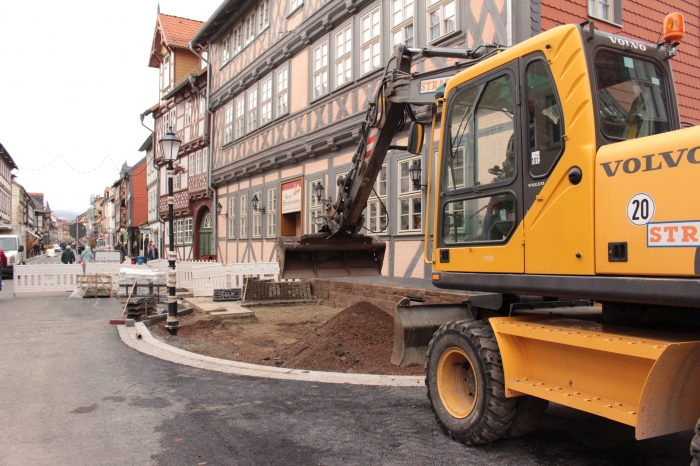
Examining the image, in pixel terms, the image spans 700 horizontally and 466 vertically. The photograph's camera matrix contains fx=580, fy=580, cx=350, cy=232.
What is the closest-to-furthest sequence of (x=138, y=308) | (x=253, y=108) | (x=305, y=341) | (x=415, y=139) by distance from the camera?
(x=415, y=139) → (x=305, y=341) → (x=138, y=308) → (x=253, y=108)

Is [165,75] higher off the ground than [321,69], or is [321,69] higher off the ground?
[165,75]

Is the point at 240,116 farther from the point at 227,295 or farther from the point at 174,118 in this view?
the point at 174,118

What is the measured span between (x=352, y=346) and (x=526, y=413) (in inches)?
151

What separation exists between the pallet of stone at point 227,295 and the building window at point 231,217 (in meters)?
8.00

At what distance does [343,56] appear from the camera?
1482 cm

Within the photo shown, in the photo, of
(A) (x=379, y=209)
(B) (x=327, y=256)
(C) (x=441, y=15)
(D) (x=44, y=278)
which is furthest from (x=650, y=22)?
(D) (x=44, y=278)

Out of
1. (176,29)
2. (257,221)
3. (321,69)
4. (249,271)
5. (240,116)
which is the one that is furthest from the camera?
(176,29)

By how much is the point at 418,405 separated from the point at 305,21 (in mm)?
13626

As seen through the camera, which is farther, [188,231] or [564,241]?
[188,231]

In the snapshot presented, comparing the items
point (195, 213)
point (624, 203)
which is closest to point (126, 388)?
point (624, 203)

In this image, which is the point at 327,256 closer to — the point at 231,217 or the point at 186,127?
the point at 231,217

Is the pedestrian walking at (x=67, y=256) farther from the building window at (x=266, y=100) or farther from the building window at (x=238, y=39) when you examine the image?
the building window at (x=266, y=100)

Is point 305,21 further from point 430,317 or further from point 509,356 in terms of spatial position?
point 509,356

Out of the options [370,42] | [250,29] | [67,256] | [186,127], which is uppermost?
[250,29]
